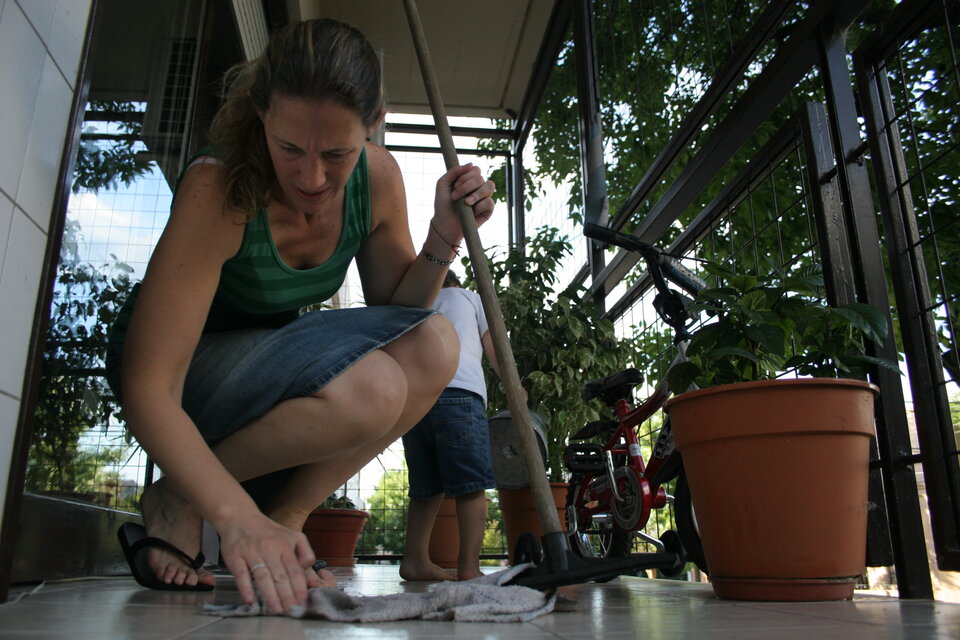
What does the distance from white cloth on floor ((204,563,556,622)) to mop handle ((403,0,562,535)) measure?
105mm

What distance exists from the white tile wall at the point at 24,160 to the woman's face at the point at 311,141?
28 centimetres

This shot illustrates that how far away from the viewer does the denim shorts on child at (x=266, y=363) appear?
3.96 ft

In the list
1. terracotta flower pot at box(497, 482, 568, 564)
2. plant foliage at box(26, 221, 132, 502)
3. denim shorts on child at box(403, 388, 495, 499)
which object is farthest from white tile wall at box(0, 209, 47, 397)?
terracotta flower pot at box(497, 482, 568, 564)

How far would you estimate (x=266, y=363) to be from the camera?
4.01ft

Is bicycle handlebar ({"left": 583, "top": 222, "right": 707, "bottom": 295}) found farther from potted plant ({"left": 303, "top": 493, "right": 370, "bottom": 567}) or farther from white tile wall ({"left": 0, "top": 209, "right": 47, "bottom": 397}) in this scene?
potted plant ({"left": 303, "top": 493, "right": 370, "bottom": 567})

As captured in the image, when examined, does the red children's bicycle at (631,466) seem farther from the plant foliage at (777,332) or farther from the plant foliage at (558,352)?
the plant foliage at (558,352)

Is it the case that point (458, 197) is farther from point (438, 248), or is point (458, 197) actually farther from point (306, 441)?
point (306, 441)

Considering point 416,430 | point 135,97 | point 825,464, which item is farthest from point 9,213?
point 416,430

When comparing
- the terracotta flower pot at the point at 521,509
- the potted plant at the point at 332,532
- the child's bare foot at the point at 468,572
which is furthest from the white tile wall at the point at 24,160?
the potted plant at the point at 332,532

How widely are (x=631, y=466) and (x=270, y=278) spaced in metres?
1.26

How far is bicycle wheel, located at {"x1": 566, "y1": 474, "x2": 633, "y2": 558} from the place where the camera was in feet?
6.82

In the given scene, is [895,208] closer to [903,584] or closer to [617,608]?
[903,584]

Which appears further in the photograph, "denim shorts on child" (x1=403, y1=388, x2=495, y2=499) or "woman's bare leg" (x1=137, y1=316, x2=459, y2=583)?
"denim shorts on child" (x1=403, y1=388, x2=495, y2=499)

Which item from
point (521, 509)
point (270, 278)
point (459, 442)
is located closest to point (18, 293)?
point (270, 278)
